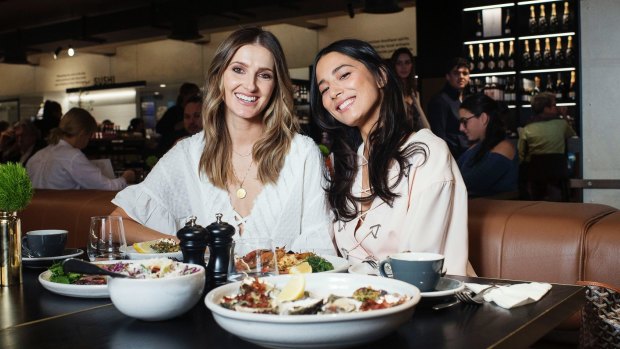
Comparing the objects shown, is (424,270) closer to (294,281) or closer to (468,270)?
(294,281)

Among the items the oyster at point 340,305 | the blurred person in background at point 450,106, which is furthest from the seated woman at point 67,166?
the oyster at point 340,305

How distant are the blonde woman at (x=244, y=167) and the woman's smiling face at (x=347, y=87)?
21cm

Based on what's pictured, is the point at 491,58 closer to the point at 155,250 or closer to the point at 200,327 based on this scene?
the point at 155,250

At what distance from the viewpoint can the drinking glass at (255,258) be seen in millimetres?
1396

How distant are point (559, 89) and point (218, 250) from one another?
6203 millimetres

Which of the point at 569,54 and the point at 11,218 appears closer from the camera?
the point at 11,218

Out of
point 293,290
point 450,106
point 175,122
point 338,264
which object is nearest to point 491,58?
point 450,106

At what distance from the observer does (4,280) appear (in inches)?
65.2

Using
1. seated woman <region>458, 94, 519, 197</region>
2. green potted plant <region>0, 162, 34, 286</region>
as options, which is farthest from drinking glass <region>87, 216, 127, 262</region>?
seated woman <region>458, 94, 519, 197</region>

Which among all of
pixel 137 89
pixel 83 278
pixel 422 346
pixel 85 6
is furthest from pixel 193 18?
pixel 422 346

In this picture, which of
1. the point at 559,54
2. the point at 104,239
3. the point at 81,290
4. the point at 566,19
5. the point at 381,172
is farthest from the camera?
the point at 559,54

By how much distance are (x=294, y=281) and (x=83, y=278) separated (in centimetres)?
61

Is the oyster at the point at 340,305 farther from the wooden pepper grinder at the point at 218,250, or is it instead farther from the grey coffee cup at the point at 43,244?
the grey coffee cup at the point at 43,244

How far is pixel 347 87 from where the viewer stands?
223cm
